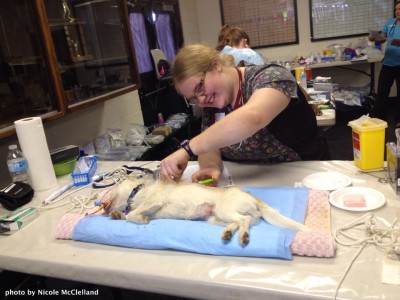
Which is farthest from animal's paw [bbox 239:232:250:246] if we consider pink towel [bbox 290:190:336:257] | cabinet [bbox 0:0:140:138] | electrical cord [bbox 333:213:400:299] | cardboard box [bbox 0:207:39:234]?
cabinet [bbox 0:0:140:138]

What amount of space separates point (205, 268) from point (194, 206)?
227 millimetres

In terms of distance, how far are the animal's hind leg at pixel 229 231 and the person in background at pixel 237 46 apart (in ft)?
7.39

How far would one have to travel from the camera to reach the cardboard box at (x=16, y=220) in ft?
4.04

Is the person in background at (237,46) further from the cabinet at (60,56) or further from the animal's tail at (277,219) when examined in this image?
the animal's tail at (277,219)

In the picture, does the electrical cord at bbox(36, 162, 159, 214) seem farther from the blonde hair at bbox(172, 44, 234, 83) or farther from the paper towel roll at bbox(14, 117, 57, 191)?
the blonde hair at bbox(172, 44, 234, 83)

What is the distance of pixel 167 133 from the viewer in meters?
3.20

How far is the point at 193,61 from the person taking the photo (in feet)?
4.17

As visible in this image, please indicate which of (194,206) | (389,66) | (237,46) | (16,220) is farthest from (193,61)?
(389,66)

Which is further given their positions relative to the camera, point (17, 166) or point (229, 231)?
point (17, 166)

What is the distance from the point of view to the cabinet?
1.75 metres

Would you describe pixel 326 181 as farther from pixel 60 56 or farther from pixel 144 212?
pixel 60 56

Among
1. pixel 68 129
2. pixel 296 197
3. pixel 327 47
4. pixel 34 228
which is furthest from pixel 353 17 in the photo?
pixel 34 228

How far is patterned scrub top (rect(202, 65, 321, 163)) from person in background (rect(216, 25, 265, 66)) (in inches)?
62.1

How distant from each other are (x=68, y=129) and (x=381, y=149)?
6.11 feet
